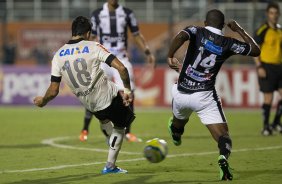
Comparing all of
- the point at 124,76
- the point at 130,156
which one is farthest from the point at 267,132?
the point at 124,76

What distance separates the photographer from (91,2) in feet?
105

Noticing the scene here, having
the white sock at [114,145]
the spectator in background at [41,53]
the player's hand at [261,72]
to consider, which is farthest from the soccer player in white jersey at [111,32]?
the spectator in background at [41,53]

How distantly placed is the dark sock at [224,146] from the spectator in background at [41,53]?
17897mm

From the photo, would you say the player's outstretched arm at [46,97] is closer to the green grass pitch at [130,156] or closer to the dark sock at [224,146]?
the green grass pitch at [130,156]

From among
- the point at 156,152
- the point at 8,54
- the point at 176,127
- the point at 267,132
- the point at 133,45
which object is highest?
the point at 156,152

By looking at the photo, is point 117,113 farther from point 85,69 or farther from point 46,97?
point 46,97

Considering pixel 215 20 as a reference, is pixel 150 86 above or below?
below

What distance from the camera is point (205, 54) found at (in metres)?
9.29

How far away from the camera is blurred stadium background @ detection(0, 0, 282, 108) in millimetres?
22562

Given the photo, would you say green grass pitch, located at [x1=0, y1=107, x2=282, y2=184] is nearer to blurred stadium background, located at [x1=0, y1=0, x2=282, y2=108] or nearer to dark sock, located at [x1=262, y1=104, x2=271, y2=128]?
dark sock, located at [x1=262, y1=104, x2=271, y2=128]

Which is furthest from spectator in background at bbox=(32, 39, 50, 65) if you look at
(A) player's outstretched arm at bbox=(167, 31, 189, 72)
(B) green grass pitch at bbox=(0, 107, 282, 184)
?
(A) player's outstretched arm at bbox=(167, 31, 189, 72)

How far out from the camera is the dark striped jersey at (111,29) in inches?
547

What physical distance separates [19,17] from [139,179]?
70.6 ft

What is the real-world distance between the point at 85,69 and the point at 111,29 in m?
4.89
